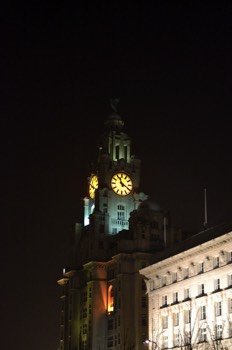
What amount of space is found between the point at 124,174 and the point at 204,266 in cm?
7411

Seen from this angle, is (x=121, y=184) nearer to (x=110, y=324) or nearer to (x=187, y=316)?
(x=110, y=324)

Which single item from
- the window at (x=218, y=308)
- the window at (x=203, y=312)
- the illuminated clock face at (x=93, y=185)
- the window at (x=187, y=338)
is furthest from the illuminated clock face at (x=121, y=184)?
the window at (x=218, y=308)

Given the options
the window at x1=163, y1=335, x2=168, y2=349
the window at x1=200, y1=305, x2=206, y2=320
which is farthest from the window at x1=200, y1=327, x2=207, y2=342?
the window at x1=163, y1=335, x2=168, y2=349

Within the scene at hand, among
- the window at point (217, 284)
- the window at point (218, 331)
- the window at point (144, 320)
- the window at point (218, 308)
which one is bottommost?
the window at point (218, 331)

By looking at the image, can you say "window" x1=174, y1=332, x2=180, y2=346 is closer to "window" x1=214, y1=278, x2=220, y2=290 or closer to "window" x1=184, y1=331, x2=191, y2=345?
"window" x1=184, y1=331, x2=191, y2=345

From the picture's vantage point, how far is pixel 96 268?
520ft

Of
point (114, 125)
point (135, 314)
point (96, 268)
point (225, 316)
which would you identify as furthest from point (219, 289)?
point (114, 125)

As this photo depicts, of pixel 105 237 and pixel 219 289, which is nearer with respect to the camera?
pixel 219 289

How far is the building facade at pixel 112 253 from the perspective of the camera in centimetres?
14875

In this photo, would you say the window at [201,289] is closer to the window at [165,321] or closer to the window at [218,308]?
the window at [218,308]

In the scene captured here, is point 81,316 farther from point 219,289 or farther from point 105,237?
point 219,289

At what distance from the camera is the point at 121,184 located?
570 feet

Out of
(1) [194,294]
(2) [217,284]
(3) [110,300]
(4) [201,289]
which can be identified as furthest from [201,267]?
(3) [110,300]

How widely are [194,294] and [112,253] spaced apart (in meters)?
55.1
